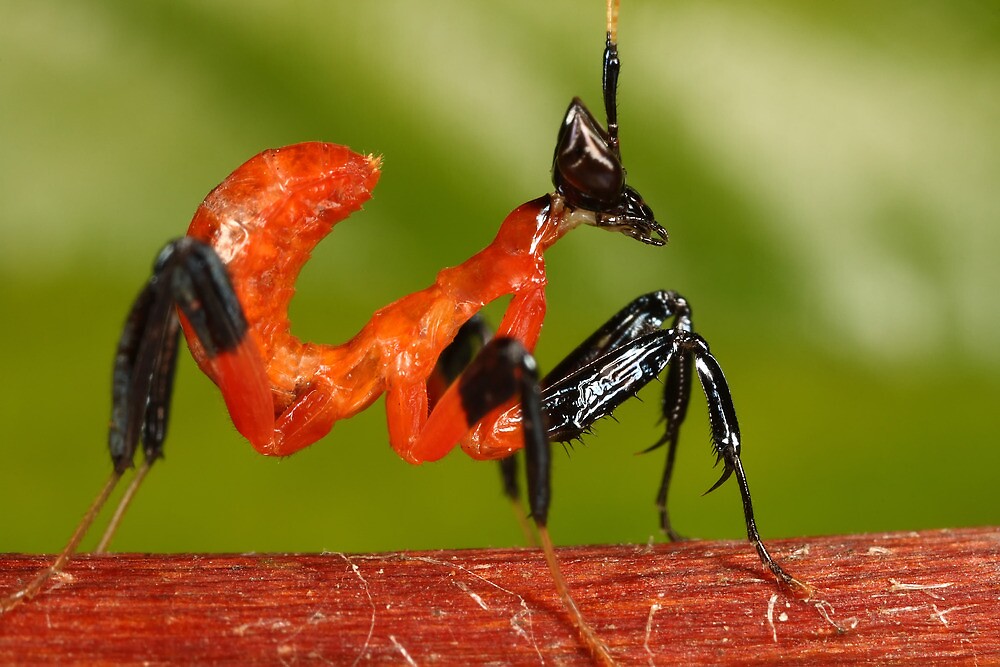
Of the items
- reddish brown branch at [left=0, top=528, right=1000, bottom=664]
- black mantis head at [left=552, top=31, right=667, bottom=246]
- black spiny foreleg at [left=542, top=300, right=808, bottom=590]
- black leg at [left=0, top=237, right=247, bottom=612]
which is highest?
black mantis head at [left=552, top=31, right=667, bottom=246]

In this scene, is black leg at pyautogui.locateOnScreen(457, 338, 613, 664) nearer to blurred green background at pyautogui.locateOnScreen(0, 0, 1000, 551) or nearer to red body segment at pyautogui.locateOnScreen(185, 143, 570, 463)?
red body segment at pyautogui.locateOnScreen(185, 143, 570, 463)

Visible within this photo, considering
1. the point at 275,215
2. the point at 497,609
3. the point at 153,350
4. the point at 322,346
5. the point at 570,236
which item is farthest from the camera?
the point at 570,236

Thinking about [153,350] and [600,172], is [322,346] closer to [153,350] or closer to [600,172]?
[153,350]

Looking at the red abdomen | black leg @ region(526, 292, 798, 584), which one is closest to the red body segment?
the red abdomen

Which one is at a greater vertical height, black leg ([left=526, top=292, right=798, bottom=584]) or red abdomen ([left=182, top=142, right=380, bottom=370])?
red abdomen ([left=182, top=142, right=380, bottom=370])

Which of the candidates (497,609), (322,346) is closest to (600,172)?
(322,346)

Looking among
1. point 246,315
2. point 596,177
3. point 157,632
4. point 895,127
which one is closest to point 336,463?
point 246,315
